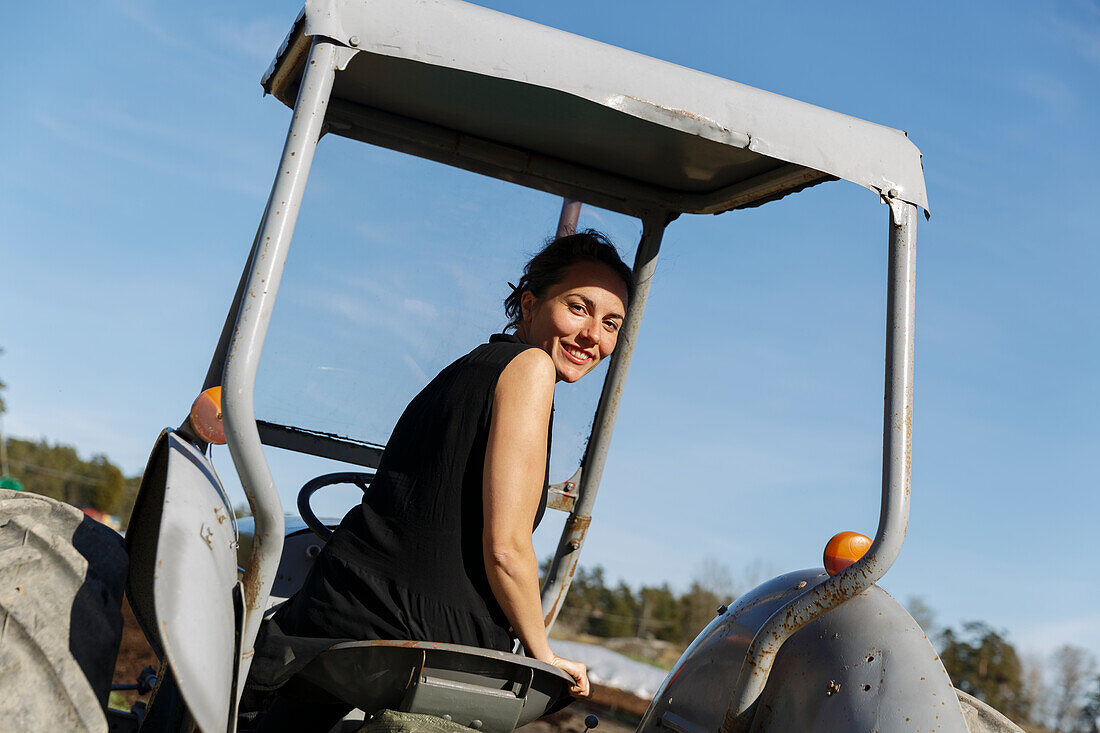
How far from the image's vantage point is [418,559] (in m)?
2.13

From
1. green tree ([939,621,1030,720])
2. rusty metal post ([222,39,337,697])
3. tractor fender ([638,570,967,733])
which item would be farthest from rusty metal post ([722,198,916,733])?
green tree ([939,621,1030,720])

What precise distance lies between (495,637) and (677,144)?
5.34ft

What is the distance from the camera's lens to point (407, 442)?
2.28 m

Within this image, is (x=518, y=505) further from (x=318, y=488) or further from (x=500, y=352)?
(x=318, y=488)

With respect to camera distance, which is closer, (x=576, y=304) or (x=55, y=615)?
(x=55, y=615)

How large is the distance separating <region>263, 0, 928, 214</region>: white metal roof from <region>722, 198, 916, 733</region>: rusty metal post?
0.45ft

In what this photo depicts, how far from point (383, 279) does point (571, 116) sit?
0.83 meters

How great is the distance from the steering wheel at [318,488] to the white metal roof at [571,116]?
109 cm

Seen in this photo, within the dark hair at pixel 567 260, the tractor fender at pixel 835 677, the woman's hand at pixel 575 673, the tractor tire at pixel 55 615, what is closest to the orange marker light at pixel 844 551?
the tractor fender at pixel 835 677

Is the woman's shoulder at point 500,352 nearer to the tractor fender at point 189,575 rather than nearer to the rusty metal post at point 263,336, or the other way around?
the rusty metal post at point 263,336

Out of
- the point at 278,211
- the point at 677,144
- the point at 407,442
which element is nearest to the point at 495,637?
the point at 407,442

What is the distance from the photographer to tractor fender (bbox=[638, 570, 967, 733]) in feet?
6.87

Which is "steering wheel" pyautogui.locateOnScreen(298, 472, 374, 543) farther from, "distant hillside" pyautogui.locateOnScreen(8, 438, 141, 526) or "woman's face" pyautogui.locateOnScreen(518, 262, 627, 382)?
"distant hillside" pyautogui.locateOnScreen(8, 438, 141, 526)

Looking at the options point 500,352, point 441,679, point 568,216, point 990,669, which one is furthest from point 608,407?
point 990,669
